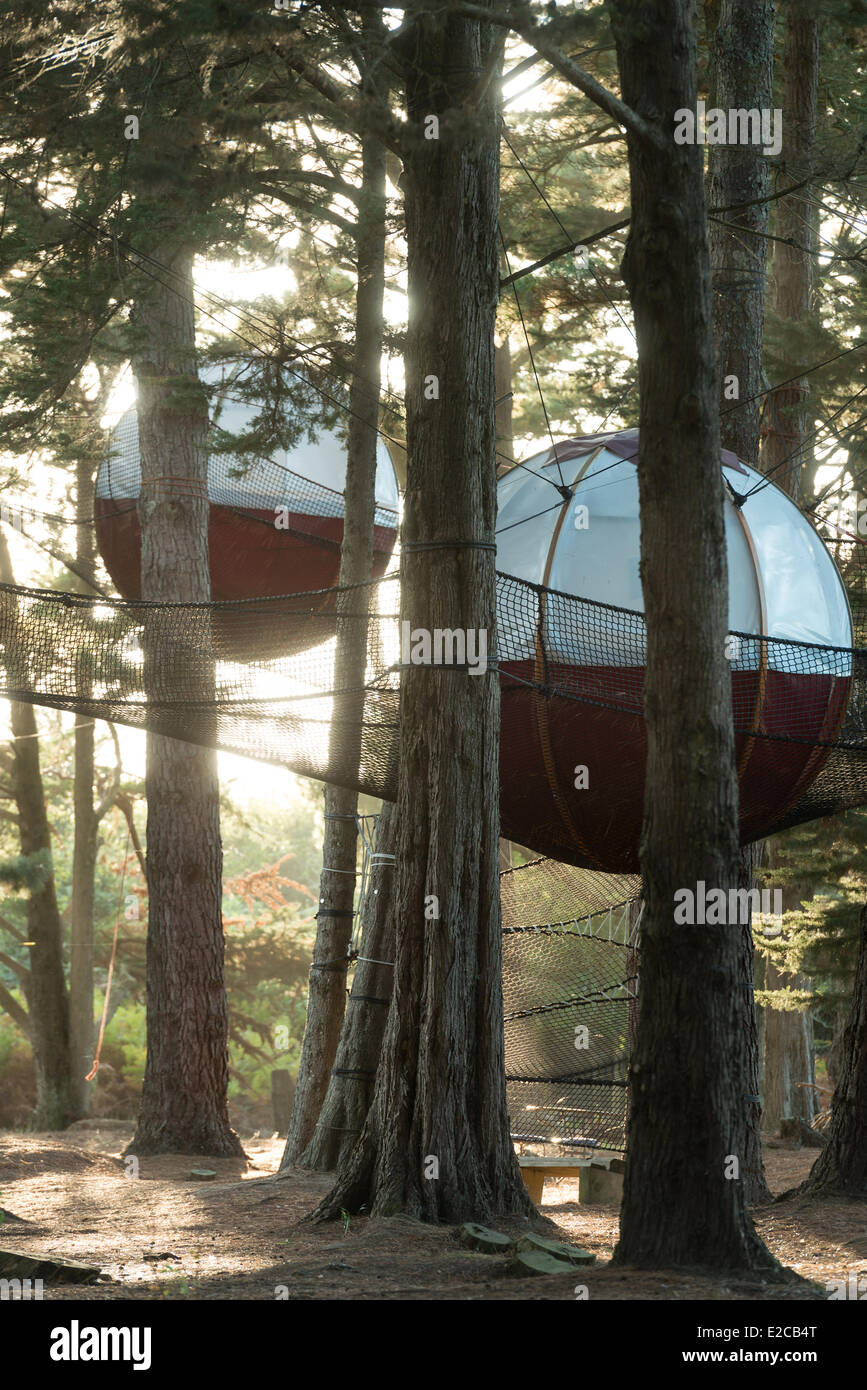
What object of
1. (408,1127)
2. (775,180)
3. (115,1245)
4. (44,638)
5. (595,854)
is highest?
(775,180)

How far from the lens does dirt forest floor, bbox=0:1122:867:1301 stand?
4.25 meters

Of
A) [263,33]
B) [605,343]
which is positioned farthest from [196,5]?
[605,343]

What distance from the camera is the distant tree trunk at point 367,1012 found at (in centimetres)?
736

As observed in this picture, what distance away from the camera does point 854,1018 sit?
22.6ft

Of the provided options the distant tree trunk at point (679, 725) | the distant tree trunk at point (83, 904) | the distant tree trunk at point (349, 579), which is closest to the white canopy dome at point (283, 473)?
the distant tree trunk at point (349, 579)

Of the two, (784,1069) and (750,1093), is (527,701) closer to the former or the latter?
(750,1093)

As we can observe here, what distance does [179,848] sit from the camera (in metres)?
10.1

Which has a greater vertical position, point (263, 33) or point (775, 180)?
point (775, 180)

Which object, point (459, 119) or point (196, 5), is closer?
point (196, 5)

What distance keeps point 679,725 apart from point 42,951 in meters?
11.7

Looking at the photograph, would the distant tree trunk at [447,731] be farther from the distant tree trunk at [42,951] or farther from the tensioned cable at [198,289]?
the distant tree trunk at [42,951]

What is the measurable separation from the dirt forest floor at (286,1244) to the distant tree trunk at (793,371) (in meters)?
4.39
